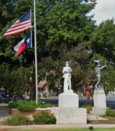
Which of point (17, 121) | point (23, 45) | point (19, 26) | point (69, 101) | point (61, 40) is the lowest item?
point (17, 121)

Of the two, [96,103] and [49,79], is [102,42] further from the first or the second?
[96,103]

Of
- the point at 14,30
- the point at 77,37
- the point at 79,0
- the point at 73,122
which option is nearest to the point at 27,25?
the point at 14,30

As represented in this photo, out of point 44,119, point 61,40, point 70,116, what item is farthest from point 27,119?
point 61,40

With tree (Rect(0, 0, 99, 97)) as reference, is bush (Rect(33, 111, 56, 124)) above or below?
below

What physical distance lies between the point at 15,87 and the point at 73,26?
8700mm

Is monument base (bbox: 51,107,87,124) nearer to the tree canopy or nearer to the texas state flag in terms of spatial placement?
the texas state flag

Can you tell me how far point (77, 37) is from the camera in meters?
27.0

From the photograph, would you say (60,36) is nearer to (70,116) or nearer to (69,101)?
(69,101)

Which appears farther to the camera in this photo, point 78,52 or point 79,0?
point 79,0

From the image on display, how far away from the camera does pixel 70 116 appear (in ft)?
46.3

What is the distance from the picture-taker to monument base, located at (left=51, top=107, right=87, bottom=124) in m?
14.0

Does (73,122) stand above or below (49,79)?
below

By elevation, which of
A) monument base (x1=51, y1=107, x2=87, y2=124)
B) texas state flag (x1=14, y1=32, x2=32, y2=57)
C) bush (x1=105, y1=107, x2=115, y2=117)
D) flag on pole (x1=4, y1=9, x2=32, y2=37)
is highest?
flag on pole (x1=4, y1=9, x2=32, y2=37)

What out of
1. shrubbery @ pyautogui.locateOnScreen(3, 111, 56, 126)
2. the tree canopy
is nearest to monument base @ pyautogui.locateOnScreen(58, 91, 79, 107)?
shrubbery @ pyautogui.locateOnScreen(3, 111, 56, 126)
